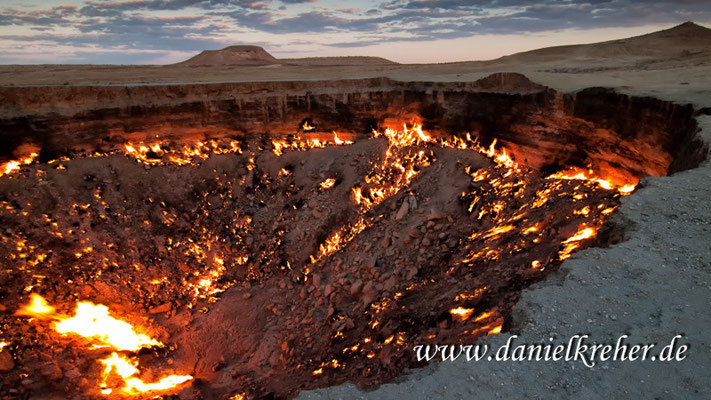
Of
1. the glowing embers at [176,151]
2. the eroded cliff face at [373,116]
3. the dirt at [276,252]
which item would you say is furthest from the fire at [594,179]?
the glowing embers at [176,151]

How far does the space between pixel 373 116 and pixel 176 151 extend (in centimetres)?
708

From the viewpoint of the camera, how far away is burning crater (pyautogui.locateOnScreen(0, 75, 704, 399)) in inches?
349

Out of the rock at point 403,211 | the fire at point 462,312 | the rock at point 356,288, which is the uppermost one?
the rock at point 403,211

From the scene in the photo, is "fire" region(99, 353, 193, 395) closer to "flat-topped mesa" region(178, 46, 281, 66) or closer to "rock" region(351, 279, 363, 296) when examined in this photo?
"rock" region(351, 279, 363, 296)

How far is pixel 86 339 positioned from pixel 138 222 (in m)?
3.63

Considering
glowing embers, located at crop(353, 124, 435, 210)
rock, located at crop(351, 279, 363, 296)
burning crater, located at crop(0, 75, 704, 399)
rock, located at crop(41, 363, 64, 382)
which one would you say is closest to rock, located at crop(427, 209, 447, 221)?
burning crater, located at crop(0, 75, 704, 399)

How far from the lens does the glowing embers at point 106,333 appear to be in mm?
10289

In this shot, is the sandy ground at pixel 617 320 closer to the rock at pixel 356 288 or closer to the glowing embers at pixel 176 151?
the rock at pixel 356 288

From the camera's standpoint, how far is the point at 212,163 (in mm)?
14672

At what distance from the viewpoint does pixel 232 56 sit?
42.8m

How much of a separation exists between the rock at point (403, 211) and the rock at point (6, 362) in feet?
33.1

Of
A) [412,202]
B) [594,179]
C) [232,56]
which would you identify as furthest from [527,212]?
[232,56]

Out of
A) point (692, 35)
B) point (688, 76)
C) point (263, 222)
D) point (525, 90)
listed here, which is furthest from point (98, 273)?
point (692, 35)

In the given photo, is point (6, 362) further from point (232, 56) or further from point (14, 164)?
point (232, 56)
